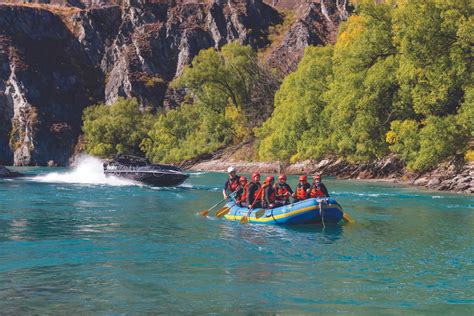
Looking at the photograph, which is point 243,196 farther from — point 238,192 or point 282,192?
point 282,192

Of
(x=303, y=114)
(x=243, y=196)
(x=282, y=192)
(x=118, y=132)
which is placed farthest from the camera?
(x=118, y=132)

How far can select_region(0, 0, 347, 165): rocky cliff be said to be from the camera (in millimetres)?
132750

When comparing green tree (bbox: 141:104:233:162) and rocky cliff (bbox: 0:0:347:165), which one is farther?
rocky cliff (bbox: 0:0:347:165)

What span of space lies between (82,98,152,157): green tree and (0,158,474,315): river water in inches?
3112

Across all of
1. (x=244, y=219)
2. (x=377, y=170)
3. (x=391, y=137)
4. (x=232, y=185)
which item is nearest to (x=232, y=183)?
(x=232, y=185)

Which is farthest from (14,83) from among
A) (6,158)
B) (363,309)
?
(363,309)

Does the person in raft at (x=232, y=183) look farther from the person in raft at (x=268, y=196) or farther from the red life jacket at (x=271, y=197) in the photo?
the red life jacket at (x=271, y=197)

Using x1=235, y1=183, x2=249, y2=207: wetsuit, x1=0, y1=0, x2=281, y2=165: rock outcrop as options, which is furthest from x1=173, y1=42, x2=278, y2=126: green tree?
x1=235, y1=183, x2=249, y2=207: wetsuit

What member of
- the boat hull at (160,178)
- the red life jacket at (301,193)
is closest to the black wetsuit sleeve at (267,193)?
the red life jacket at (301,193)

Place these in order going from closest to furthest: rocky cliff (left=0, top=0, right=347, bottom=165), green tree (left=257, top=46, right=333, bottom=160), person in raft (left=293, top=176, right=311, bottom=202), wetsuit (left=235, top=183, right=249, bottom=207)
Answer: person in raft (left=293, top=176, right=311, bottom=202) < wetsuit (left=235, top=183, right=249, bottom=207) < green tree (left=257, top=46, right=333, bottom=160) < rocky cliff (left=0, top=0, right=347, bottom=165)

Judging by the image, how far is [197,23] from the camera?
15012 cm

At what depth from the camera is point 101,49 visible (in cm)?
15400

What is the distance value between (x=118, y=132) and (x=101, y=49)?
56.7 metres

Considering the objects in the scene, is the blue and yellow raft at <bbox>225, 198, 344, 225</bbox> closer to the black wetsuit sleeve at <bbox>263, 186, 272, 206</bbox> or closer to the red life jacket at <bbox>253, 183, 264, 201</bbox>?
the black wetsuit sleeve at <bbox>263, 186, 272, 206</bbox>
